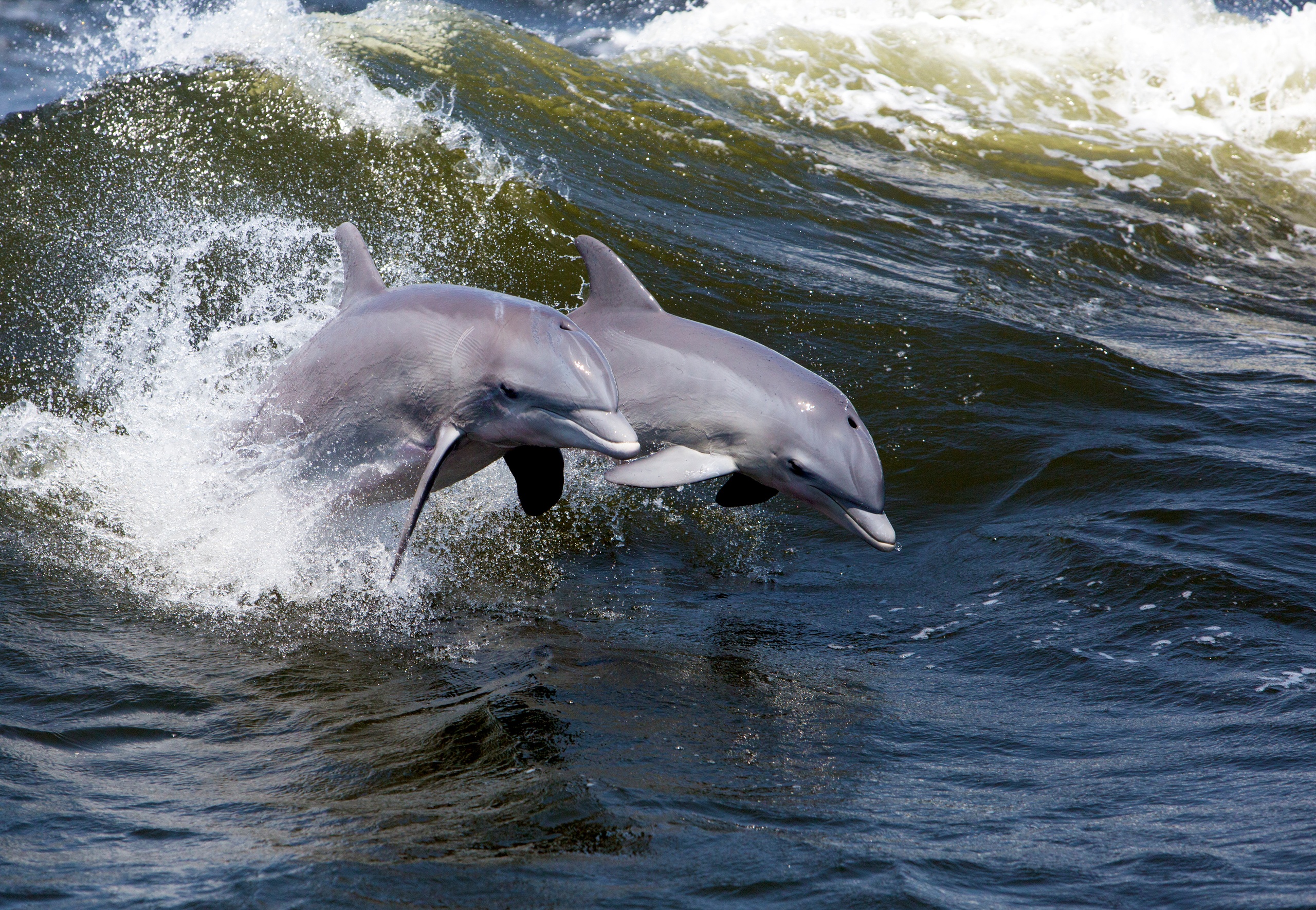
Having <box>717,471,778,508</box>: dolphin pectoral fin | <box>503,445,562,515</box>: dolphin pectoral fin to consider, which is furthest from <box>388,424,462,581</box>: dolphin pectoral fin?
<box>717,471,778,508</box>: dolphin pectoral fin

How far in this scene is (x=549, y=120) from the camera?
46.6ft

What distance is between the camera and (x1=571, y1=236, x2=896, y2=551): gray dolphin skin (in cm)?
646

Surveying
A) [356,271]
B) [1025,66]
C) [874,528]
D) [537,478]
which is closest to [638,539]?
[537,478]

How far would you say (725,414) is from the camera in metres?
6.66

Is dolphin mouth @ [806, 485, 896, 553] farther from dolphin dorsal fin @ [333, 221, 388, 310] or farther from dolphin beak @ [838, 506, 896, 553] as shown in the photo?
dolphin dorsal fin @ [333, 221, 388, 310]

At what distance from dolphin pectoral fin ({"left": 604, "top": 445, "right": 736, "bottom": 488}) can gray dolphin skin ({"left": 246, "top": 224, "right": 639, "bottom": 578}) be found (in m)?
0.39

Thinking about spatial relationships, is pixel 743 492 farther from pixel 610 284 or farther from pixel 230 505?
pixel 230 505

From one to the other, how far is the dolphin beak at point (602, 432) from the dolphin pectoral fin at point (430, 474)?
636 millimetres

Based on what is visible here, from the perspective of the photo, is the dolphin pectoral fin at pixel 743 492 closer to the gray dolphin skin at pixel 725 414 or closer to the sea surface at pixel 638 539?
the gray dolphin skin at pixel 725 414

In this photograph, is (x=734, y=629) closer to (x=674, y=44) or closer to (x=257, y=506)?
(x=257, y=506)

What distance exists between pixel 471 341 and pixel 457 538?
177 centimetres

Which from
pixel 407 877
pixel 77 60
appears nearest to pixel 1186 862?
pixel 407 877

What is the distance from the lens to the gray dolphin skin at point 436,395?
5680mm

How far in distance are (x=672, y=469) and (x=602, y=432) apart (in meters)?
0.98
